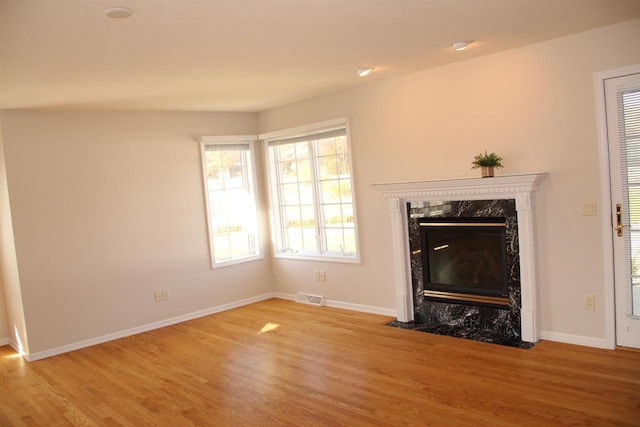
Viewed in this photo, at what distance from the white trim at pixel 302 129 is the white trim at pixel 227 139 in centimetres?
13

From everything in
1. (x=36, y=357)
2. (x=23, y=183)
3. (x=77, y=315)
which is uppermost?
(x=23, y=183)

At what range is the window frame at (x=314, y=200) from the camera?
18.4 feet

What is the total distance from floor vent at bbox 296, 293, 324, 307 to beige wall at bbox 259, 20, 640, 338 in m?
0.89

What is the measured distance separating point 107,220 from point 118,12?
336 cm

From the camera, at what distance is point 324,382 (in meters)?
3.77

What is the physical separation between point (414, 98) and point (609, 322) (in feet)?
8.39

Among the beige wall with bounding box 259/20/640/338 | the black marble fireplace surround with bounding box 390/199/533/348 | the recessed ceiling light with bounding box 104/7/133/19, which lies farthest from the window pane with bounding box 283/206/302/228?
the recessed ceiling light with bounding box 104/7/133/19

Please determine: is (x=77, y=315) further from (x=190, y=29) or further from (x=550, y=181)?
(x=550, y=181)

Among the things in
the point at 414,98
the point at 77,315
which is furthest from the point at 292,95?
the point at 77,315

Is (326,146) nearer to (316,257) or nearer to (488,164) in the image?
(316,257)

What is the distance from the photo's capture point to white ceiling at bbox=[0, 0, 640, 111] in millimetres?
2697

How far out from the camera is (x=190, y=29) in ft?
9.69

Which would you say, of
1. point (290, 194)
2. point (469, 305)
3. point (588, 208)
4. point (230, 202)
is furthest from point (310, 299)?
point (588, 208)

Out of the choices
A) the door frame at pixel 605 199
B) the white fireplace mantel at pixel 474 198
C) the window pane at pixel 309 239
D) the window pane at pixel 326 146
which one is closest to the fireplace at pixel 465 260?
the white fireplace mantel at pixel 474 198
